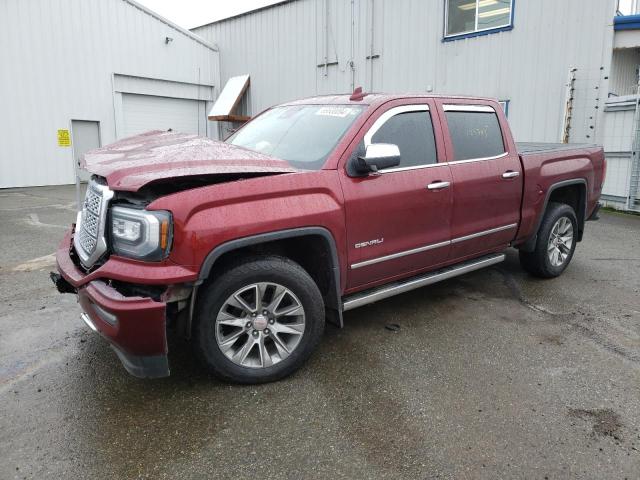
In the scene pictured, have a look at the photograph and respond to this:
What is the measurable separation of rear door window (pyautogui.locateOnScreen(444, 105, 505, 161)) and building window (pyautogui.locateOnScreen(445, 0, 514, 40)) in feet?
25.5

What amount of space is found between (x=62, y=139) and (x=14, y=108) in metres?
1.48

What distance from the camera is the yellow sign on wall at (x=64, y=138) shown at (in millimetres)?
14938

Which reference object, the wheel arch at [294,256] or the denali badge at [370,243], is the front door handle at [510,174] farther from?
the wheel arch at [294,256]

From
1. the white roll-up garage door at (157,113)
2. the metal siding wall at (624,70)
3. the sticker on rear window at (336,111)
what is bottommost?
the sticker on rear window at (336,111)

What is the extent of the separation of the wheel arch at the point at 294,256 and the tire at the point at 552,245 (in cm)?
275

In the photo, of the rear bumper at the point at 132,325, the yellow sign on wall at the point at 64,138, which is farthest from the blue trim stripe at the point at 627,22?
the yellow sign on wall at the point at 64,138

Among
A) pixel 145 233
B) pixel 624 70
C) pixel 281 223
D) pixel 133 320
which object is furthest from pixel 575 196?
pixel 624 70

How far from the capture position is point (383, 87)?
13688 millimetres

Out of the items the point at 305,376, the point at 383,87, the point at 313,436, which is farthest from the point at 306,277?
the point at 383,87

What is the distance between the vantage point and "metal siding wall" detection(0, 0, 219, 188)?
45.2ft

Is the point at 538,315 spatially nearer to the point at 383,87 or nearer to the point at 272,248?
the point at 272,248

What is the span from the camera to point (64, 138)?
15.0 metres

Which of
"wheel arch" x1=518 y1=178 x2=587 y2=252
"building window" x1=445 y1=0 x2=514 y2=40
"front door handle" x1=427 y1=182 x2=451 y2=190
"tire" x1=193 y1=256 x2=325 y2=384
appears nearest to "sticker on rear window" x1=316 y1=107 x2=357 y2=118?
"front door handle" x1=427 y1=182 x2=451 y2=190

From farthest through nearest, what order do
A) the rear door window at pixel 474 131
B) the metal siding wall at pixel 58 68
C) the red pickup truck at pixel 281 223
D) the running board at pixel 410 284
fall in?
Result: the metal siding wall at pixel 58 68, the rear door window at pixel 474 131, the running board at pixel 410 284, the red pickup truck at pixel 281 223
